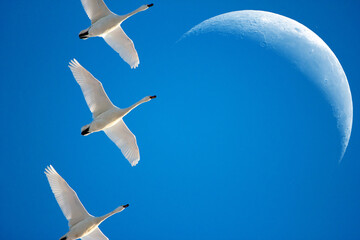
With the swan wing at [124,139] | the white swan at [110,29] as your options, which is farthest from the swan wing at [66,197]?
the white swan at [110,29]

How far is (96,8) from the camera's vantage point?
25531 mm

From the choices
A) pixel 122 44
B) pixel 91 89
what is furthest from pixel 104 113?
pixel 122 44

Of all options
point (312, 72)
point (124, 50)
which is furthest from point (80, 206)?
point (312, 72)

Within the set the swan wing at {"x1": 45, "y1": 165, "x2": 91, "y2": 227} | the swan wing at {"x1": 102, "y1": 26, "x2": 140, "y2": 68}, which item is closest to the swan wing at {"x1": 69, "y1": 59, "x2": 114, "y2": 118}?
the swan wing at {"x1": 102, "y1": 26, "x2": 140, "y2": 68}

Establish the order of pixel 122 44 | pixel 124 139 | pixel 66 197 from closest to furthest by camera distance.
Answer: pixel 66 197
pixel 124 139
pixel 122 44

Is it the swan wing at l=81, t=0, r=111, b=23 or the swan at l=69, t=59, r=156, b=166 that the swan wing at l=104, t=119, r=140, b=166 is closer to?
the swan at l=69, t=59, r=156, b=166

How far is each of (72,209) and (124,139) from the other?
380 centimetres

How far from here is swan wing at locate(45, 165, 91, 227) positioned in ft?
76.8

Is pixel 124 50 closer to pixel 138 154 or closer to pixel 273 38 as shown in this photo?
pixel 138 154

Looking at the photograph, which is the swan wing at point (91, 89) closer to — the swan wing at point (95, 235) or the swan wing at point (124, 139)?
the swan wing at point (124, 139)

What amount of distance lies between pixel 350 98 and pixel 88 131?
16806 mm

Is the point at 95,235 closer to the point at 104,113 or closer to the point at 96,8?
the point at 104,113

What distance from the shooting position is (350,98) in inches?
1387

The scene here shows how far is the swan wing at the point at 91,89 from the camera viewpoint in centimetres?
2447
